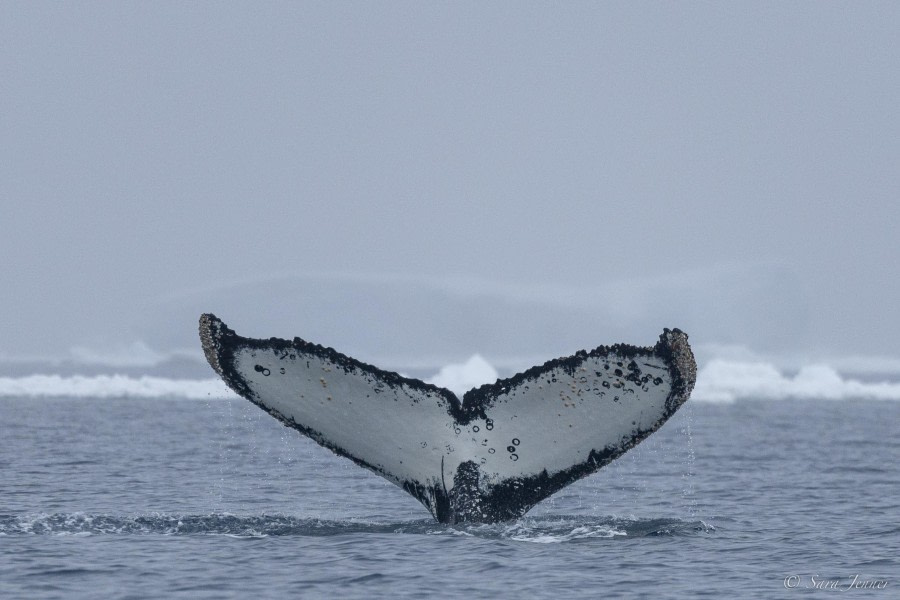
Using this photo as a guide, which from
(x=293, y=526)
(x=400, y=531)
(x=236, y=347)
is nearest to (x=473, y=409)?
(x=236, y=347)

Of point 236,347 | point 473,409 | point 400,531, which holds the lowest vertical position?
point 400,531

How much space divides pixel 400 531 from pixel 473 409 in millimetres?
3538

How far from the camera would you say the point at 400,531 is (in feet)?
42.3

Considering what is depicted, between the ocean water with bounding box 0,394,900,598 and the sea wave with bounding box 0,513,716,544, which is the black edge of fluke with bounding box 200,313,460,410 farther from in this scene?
the sea wave with bounding box 0,513,716,544

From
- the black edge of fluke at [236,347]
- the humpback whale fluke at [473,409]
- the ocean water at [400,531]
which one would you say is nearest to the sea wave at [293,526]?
the ocean water at [400,531]

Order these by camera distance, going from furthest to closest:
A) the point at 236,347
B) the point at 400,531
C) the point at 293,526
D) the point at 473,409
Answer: the point at 293,526 < the point at 400,531 < the point at 473,409 < the point at 236,347

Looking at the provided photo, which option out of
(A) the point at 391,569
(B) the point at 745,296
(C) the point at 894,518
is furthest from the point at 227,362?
(B) the point at 745,296

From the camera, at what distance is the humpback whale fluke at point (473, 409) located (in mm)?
9227

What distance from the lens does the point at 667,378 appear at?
30.2 feet

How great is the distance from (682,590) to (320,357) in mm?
3451

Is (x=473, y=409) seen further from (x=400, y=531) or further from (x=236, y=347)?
(x=400, y=531)

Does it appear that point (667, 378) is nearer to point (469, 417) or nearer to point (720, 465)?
point (469, 417)

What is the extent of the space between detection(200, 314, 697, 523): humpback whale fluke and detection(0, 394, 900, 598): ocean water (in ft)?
3.13

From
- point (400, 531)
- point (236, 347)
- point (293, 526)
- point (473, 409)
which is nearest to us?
point (236, 347)
